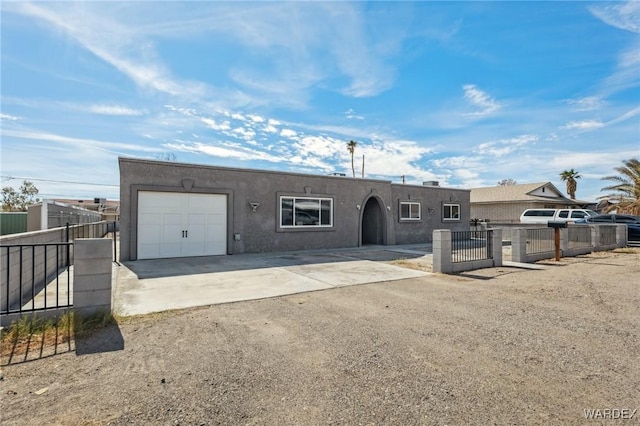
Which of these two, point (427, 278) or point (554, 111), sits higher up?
point (554, 111)

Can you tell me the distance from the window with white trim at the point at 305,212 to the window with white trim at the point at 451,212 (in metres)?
8.53

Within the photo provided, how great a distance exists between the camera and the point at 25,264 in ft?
22.4

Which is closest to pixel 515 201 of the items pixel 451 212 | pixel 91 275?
pixel 451 212

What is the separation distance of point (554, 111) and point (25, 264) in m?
21.7

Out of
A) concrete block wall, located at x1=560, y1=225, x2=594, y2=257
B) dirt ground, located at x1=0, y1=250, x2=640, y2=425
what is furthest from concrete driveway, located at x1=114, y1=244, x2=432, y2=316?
concrete block wall, located at x1=560, y1=225, x2=594, y2=257

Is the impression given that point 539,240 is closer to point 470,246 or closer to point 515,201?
point 470,246

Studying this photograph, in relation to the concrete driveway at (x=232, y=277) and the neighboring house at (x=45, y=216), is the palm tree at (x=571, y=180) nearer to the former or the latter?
the concrete driveway at (x=232, y=277)

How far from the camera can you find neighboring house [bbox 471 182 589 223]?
94.1 ft

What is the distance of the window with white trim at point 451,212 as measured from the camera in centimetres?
1988

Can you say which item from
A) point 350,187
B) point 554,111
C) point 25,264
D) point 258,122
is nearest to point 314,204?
point 350,187

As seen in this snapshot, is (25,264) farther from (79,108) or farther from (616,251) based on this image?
(616,251)

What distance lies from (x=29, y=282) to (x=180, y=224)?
5.29 metres

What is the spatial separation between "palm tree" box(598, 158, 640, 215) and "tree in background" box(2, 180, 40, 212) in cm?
4902

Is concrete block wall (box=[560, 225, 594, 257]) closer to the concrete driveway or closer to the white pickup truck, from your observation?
the concrete driveway
